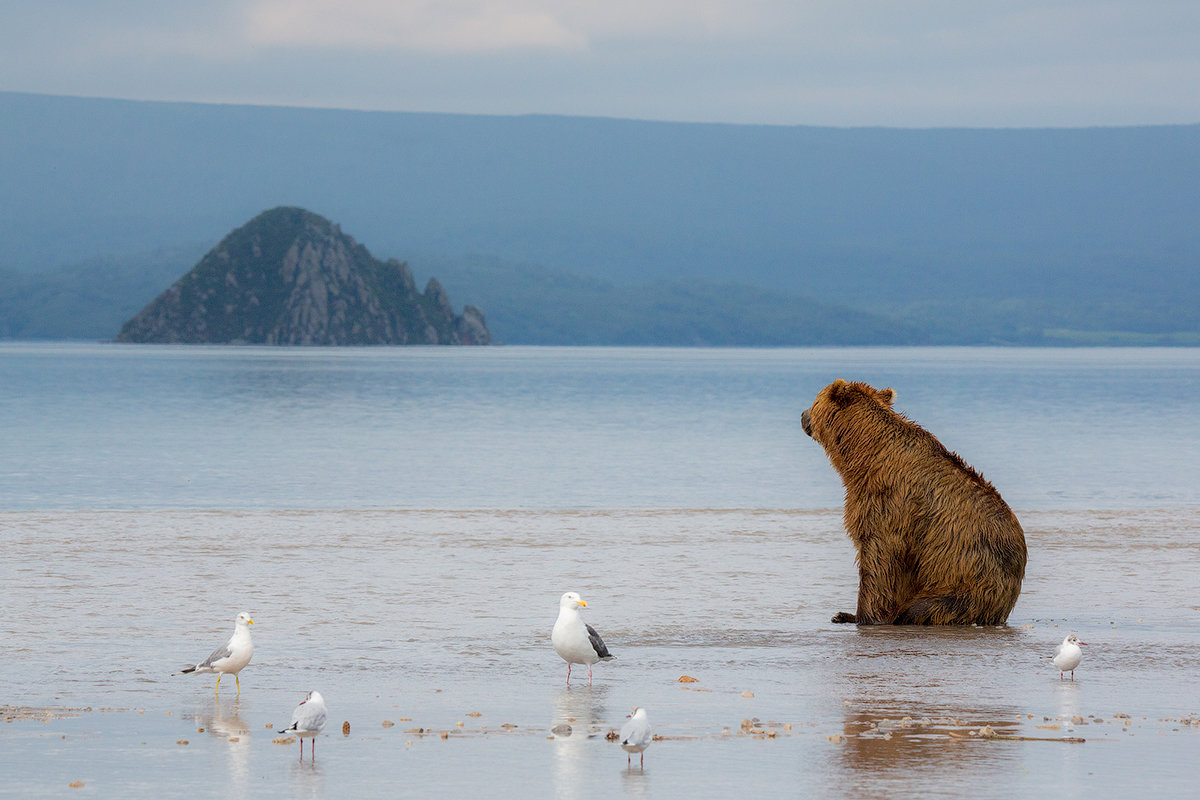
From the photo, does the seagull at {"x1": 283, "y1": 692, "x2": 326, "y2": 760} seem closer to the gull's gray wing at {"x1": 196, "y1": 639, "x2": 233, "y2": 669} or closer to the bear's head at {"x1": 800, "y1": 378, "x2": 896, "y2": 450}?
the gull's gray wing at {"x1": 196, "y1": 639, "x2": 233, "y2": 669}

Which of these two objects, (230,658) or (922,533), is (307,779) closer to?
(230,658)

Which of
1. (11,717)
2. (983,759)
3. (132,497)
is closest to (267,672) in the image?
(11,717)

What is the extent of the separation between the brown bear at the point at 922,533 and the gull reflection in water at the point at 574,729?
325cm

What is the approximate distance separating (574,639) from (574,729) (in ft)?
A: 4.18

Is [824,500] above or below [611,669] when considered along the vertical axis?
above

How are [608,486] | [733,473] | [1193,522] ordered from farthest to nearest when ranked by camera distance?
→ [733,473] < [608,486] < [1193,522]

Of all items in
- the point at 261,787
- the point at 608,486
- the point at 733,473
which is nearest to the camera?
the point at 261,787

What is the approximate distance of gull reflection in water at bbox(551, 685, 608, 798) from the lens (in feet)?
23.5

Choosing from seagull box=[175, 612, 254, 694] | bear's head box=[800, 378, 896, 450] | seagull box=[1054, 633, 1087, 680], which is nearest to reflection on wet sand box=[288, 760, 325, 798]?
seagull box=[175, 612, 254, 694]

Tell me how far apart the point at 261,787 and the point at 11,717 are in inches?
86.2

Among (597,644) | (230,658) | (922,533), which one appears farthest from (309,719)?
(922,533)

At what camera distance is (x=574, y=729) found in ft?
26.9

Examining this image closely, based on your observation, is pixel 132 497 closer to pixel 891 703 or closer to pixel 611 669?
pixel 611 669

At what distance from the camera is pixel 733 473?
1421 inches
